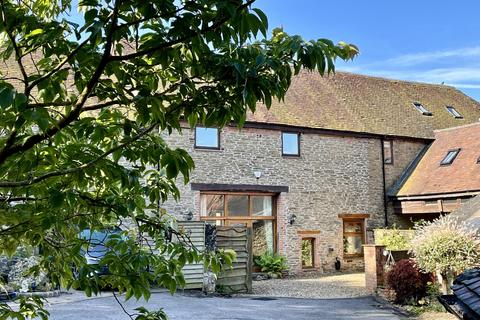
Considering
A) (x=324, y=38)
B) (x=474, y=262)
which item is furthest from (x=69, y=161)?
(x=474, y=262)

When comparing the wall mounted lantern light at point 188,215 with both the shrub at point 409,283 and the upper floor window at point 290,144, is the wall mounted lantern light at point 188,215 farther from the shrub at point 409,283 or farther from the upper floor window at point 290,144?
the shrub at point 409,283

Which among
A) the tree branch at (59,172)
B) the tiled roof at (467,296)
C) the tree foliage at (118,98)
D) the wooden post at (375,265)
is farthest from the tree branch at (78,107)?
the wooden post at (375,265)

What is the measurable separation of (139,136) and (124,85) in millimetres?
230

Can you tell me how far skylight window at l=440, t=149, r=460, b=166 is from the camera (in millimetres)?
20750

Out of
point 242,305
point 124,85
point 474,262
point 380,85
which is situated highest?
point 380,85

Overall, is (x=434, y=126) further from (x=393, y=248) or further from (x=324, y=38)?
(x=324, y=38)

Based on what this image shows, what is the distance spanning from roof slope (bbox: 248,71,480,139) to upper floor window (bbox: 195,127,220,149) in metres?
1.64

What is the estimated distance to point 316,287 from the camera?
1620 cm

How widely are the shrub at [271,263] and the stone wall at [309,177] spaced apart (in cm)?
52

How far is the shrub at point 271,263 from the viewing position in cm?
1873

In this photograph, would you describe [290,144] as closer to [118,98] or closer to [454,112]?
[454,112]

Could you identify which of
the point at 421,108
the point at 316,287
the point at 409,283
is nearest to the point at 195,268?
the point at 316,287

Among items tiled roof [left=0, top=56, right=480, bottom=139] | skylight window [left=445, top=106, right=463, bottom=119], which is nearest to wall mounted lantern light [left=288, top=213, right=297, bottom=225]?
tiled roof [left=0, top=56, right=480, bottom=139]

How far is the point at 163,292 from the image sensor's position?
14336mm
